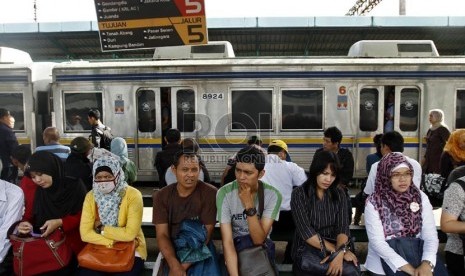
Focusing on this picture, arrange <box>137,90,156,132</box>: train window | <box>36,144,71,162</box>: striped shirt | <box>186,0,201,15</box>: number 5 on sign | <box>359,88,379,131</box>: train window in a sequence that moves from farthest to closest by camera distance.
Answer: <box>137,90,156,132</box>: train window < <box>359,88,379,131</box>: train window < <box>186,0,201,15</box>: number 5 on sign < <box>36,144,71,162</box>: striped shirt

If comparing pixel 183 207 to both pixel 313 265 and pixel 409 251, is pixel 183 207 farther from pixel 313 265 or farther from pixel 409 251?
pixel 409 251

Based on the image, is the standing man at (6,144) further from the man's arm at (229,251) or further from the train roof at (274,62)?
the man's arm at (229,251)

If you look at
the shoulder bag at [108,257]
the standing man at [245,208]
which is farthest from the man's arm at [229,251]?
the shoulder bag at [108,257]

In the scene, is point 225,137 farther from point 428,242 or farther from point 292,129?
point 428,242

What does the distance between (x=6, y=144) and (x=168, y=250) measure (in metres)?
4.82

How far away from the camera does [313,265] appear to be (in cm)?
301

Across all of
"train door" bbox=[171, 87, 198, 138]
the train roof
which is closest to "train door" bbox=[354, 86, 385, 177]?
the train roof

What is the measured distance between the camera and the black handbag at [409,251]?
294 centimetres

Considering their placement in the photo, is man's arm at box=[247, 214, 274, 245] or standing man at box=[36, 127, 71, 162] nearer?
man's arm at box=[247, 214, 274, 245]

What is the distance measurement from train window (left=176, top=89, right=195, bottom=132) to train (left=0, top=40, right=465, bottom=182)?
0.8 inches

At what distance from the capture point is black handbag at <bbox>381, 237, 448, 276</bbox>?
9.64 feet

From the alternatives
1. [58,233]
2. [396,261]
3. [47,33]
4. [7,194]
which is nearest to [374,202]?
[396,261]

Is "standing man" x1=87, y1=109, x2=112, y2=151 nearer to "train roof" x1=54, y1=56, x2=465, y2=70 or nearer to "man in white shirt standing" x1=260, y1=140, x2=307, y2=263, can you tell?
"train roof" x1=54, y1=56, x2=465, y2=70

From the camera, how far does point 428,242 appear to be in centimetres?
298
